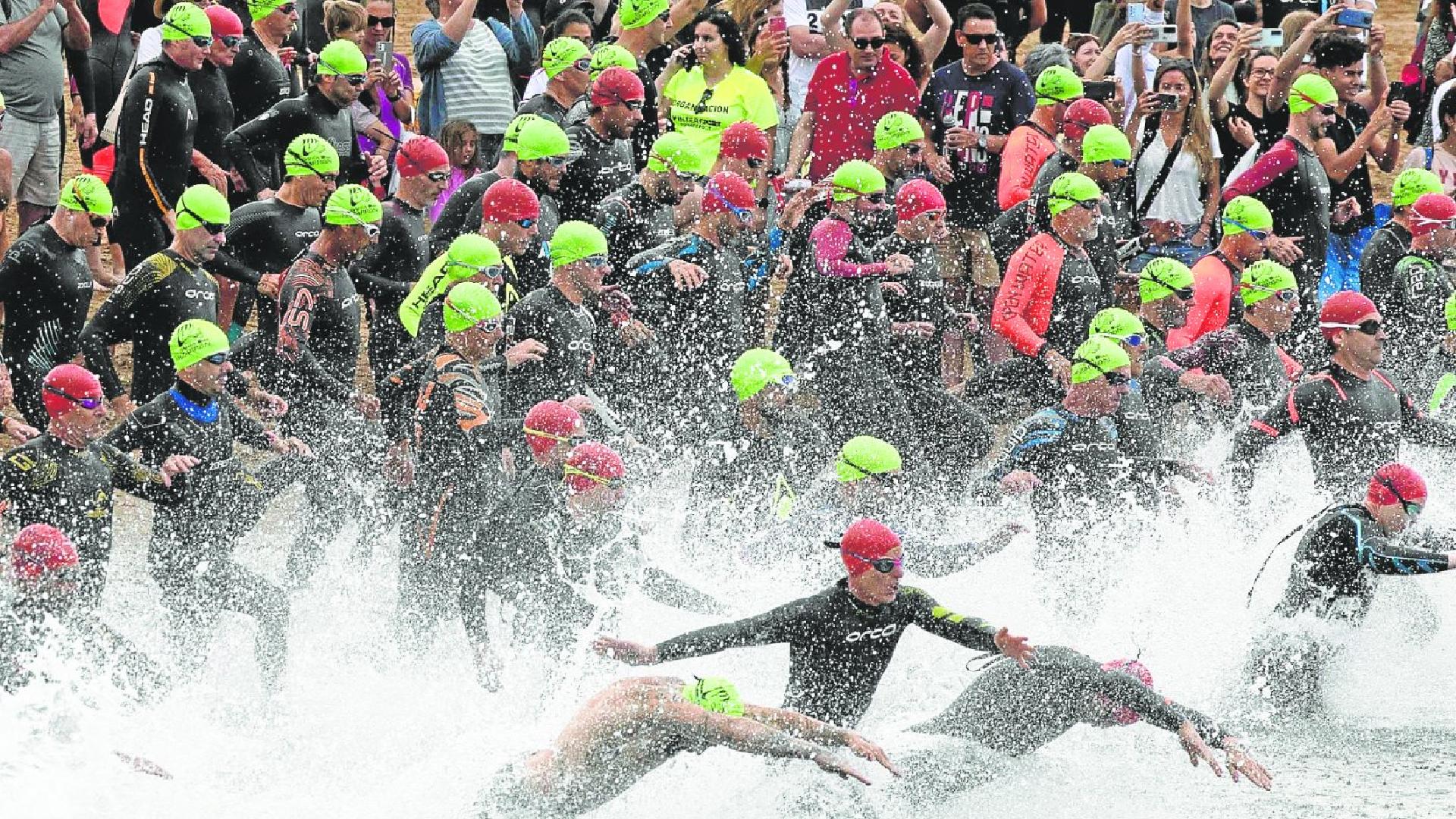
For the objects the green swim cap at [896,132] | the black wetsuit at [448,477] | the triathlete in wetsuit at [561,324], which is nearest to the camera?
the black wetsuit at [448,477]

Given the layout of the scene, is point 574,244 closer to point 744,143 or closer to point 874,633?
point 744,143

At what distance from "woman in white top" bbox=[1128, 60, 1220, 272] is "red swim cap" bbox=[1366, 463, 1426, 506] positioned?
3.44 metres

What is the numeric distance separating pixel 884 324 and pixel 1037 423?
1119 mm

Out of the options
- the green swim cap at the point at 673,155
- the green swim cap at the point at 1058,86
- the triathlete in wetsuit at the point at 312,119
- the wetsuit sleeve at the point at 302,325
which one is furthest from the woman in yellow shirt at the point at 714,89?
the wetsuit sleeve at the point at 302,325

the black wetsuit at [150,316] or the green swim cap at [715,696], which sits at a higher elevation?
the black wetsuit at [150,316]

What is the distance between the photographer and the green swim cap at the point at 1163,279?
12.4 metres

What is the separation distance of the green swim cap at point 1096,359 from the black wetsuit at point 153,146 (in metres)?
4.83

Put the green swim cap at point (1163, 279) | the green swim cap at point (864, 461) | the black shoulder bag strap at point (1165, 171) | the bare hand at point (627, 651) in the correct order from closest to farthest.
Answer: the bare hand at point (627, 651) < the green swim cap at point (864, 461) < the green swim cap at point (1163, 279) < the black shoulder bag strap at point (1165, 171)

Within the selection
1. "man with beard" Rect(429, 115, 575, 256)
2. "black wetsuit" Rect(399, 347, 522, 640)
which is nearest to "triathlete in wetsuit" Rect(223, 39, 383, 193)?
"man with beard" Rect(429, 115, 575, 256)

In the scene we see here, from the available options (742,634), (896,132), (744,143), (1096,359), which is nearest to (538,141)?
(744,143)

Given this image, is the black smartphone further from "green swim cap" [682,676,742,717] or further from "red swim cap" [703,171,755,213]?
"green swim cap" [682,676,742,717]

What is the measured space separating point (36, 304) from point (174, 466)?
165 centimetres

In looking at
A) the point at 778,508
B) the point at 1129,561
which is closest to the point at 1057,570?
the point at 1129,561

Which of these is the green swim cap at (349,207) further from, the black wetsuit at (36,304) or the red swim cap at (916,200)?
the red swim cap at (916,200)
